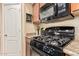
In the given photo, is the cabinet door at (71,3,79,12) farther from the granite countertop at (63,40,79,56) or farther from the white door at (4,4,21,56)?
the white door at (4,4,21,56)

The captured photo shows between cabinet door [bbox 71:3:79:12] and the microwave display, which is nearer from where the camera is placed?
cabinet door [bbox 71:3:79:12]

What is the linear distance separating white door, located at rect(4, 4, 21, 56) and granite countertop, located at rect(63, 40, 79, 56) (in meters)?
0.46

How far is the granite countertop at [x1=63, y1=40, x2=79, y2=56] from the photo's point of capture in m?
1.31

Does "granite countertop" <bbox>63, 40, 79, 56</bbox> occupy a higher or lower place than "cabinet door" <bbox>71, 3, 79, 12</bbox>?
lower

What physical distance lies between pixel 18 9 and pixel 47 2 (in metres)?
0.29

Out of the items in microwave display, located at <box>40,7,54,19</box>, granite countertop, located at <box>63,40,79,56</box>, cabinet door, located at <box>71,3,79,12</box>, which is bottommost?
granite countertop, located at <box>63,40,79,56</box>

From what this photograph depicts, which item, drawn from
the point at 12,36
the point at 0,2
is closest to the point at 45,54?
the point at 12,36

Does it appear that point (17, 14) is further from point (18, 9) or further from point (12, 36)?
point (12, 36)

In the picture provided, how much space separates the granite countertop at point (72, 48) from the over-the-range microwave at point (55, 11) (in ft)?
0.81

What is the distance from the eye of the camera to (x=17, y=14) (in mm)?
1514

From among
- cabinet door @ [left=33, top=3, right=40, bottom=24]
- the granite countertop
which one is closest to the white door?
cabinet door @ [left=33, top=3, right=40, bottom=24]

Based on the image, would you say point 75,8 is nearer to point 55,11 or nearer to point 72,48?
point 55,11

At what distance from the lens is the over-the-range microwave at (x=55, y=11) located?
1.45 m

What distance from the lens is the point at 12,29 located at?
4.96ft
